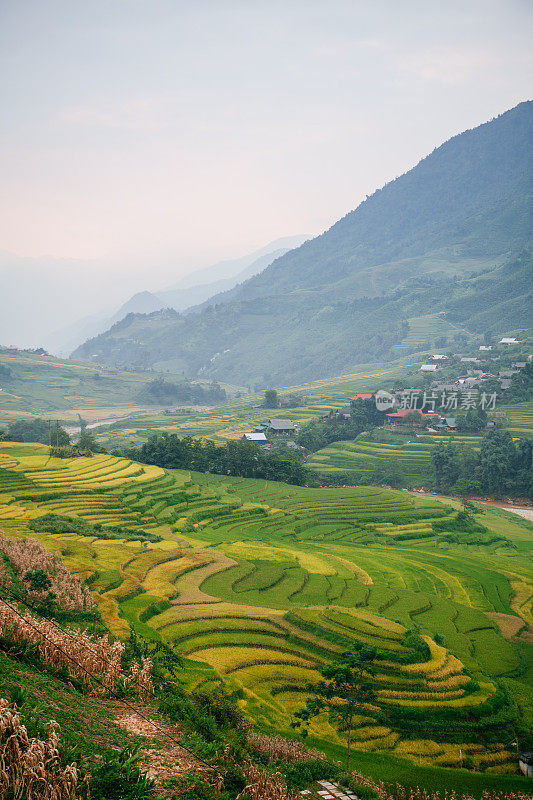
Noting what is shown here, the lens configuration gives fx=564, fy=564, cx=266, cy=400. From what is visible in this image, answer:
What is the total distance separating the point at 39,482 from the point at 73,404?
7933cm

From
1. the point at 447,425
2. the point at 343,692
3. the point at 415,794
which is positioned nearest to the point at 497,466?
the point at 447,425

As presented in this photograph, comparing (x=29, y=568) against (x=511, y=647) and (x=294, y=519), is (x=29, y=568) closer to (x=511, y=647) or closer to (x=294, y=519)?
(x=511, y=647)

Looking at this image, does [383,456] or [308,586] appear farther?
[383,456]

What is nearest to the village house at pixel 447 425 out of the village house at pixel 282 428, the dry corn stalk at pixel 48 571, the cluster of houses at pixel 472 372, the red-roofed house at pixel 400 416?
the red-roofed house at pixel 400 416

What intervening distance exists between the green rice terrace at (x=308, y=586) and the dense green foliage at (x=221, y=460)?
146 inches

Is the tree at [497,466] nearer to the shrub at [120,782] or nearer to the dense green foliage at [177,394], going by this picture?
the shrub at [120,782]

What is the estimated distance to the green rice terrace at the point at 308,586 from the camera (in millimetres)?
14531

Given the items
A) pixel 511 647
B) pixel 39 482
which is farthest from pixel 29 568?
pixel 39 482

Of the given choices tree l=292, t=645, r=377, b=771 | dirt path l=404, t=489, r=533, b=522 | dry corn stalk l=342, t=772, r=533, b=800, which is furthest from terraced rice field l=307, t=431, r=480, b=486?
dry corn stalk l=342, t=772, r=533, b=800

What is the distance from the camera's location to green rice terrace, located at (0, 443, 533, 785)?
14.5 meters

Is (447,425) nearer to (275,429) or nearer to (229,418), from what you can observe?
(275,429)

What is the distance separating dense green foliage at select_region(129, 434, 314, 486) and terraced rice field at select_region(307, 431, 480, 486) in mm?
7318

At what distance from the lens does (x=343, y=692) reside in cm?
1396

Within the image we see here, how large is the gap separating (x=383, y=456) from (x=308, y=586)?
35.4 m
